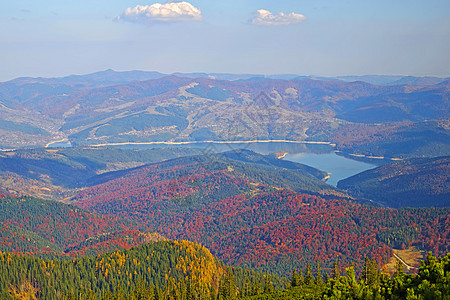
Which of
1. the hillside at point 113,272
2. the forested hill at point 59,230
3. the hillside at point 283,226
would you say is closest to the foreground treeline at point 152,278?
the hillside at point 113,272

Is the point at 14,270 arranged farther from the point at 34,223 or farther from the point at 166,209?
the point at 166,209

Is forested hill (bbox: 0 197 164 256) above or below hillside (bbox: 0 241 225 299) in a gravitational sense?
below

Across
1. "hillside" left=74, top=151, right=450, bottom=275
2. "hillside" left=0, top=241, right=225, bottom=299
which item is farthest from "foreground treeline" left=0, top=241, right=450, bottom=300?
"hillside" left=74, top=151, right=450, bottom=275

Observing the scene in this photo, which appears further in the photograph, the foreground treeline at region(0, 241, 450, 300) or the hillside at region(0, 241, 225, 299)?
the hillside at region(0, 241, 225, 299)

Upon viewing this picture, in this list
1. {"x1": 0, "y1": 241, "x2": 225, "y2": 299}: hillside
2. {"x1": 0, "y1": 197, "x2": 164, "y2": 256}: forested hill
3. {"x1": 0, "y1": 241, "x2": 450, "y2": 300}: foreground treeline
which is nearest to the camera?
{"x1": 0, "y1": 241, "x2": 450, "y2": 300}: foreground treeline

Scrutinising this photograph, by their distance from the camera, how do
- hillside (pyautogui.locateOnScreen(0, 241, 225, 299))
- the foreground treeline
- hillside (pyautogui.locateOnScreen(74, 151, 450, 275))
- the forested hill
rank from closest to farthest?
1. the foreground treeline
2. hillside (pyautogui.locateOnScreen(0, 241, 225, 299))
3. hillside (pyautogui.locateOnScreen(74, 151, 450, 275))
4. the forested hill

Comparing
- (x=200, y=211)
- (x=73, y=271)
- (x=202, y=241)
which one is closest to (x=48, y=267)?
(x=73, y=271)

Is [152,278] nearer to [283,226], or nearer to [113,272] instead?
[113,272]

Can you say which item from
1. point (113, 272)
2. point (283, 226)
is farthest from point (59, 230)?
point (283, 226)

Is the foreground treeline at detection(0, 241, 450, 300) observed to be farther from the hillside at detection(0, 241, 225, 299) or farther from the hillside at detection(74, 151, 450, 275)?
the hillside at detection(74, 151, 450, 275)
